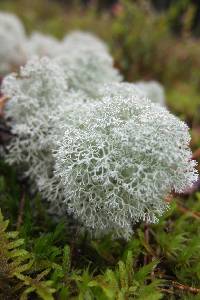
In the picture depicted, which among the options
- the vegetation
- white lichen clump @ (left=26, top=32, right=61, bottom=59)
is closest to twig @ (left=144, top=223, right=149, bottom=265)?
the vegetation

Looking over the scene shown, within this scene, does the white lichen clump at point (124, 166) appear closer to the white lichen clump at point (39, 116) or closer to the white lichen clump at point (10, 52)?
the white lichen clump at point (39, 116)

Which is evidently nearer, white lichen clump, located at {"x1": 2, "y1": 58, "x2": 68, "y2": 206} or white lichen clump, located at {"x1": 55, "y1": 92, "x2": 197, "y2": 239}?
white lichen clump, located at {"x1": 55, "y1": 92, "x2": 197, "y2": 239}

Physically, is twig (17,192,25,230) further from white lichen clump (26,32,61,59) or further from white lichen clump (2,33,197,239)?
white lichen clump (26,32,61,59)

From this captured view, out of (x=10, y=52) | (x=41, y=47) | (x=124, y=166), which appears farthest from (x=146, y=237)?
(x=41, y=47)

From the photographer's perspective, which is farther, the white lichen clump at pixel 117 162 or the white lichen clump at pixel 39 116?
the white lichen clump at pixel 39 116

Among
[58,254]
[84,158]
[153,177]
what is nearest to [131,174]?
[153,177]

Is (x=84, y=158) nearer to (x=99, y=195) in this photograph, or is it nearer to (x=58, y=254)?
(x=99, y=195)

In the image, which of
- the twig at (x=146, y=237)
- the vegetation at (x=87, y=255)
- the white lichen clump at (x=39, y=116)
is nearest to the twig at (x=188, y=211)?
the vegetation at (x=87, y=255)

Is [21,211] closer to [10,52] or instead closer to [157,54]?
[10,52]
